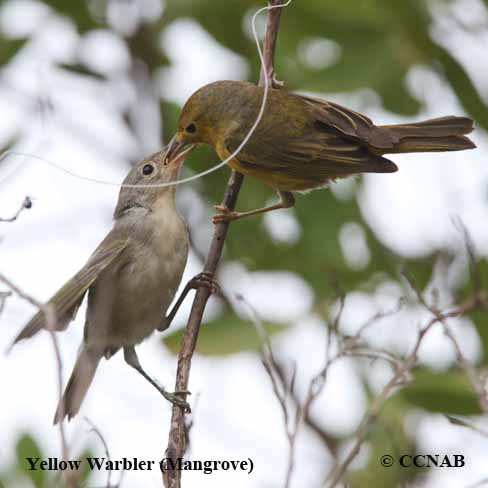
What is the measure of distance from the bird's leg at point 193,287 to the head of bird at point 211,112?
765 mm

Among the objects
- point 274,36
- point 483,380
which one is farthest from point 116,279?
point 483,380

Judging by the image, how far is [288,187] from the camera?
5.50 m

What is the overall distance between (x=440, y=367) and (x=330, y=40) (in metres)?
2.04

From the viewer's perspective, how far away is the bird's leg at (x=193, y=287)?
185 inches

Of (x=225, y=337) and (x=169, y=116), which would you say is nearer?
(x=225, y=337)

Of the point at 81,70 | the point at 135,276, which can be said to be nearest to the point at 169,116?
the point at 81,70

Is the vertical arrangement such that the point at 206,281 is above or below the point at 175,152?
below

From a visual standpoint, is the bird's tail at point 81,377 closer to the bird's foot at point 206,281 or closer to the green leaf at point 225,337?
the green leaf at point 225,337

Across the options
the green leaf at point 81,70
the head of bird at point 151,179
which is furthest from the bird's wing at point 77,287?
the green leaf at point 81,70

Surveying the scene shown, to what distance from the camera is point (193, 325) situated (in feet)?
13.8

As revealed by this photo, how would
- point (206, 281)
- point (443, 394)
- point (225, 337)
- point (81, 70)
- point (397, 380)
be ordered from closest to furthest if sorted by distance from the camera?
point (397, 380), point (206, 281), point (443, 394), point (225, 337), point (81, 70)

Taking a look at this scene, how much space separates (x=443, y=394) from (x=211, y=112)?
1.95m

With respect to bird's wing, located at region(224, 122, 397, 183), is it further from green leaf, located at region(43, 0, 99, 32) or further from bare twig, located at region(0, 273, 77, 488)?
bare twig, located at region(0, 273, 77, 488)

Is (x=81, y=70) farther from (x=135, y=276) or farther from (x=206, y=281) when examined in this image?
(x=206, y=281)
